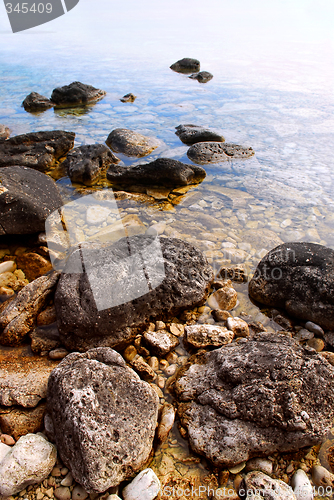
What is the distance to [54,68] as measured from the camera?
43.0 ft

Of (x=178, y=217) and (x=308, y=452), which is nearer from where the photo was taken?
(x=308, y=452)

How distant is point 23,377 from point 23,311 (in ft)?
1.80

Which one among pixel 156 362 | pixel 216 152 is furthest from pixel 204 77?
pixel 156 362

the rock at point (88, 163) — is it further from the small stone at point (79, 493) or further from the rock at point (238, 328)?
the small stone at point (79, 493)

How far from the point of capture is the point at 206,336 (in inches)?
89.0

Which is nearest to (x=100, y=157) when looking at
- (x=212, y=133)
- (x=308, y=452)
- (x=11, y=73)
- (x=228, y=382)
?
(x=212, y=133)

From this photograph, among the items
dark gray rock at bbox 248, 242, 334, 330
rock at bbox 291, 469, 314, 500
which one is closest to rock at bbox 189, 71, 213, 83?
dark gray rock at bbox 248, 242, 334, 330

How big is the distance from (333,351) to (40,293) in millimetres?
2335

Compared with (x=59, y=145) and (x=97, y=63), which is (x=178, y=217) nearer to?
(x=59, y=145)

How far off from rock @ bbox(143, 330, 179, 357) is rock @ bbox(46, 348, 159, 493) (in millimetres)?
389

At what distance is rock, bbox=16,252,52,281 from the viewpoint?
9.65ft

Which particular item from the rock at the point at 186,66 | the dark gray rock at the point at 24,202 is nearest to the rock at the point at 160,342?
the dark gray rock at the point at 24,202

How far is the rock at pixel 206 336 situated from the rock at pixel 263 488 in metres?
0.82

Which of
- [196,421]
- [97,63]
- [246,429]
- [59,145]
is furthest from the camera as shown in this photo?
[97,63]
